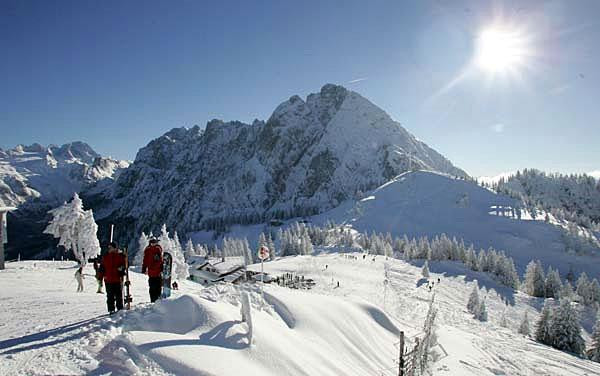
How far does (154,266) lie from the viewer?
12.1m

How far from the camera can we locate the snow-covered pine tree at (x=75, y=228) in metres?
42.4

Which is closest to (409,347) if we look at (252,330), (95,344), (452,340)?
(452,340)

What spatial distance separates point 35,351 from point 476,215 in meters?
185

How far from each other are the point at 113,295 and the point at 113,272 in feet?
2.49

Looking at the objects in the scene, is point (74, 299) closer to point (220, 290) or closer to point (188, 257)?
point (220, 290)

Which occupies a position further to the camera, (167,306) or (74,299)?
(74,299)

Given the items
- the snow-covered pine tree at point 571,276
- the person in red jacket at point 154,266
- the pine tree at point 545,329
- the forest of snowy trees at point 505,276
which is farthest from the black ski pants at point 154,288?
the snow-covered pine tree at point 571,276

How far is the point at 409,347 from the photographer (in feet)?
58.2

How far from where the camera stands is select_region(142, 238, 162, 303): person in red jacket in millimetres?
12016

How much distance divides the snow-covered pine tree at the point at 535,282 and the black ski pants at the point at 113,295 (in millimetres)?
89112

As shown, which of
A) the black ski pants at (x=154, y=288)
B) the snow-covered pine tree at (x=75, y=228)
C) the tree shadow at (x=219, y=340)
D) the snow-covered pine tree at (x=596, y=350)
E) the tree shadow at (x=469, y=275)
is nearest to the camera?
the tree shadow at (x=219, y=340)

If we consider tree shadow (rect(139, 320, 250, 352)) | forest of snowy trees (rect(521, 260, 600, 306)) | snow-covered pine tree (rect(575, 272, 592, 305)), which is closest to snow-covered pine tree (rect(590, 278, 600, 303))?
forest of snowy trees (rect(521, 260, 600, 306))

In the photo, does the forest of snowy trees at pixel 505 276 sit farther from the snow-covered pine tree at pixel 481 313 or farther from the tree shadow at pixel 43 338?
the tree shadow at pixel 43 338

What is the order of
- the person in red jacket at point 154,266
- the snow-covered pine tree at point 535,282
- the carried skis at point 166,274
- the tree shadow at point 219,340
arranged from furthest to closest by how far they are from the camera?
1. the snow-covered pine tree at point 535,282
2. the carried skis at point 166,274
3. the person in red jacket at point 154,266
4. the tree shadow at point 219,340
